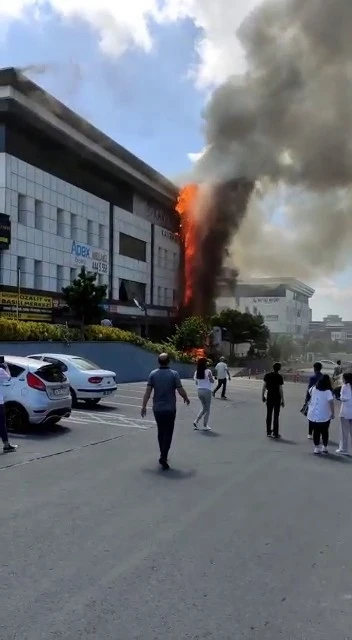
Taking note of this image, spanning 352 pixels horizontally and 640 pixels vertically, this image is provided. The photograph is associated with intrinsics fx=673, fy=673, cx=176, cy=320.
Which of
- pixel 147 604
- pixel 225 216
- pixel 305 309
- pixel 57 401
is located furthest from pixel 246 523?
pixel 305 309

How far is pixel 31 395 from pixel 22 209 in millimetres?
26787

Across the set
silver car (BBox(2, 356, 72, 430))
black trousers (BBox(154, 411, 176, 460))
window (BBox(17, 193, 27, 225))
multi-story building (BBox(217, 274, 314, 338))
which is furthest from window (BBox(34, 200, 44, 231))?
multi-story building (BBox(217, 274, 314, 338))

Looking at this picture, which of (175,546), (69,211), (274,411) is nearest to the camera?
(175,546)

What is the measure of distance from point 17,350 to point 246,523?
17.5 m

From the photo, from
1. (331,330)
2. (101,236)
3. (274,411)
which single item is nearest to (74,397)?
(274,411)

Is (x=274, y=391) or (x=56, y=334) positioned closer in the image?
(x=274, y=391)

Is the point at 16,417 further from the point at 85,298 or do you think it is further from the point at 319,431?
the point at 85,298

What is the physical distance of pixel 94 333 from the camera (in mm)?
29328

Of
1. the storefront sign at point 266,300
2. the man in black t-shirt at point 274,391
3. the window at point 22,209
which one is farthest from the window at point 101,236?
the storefront sign at point 266,300

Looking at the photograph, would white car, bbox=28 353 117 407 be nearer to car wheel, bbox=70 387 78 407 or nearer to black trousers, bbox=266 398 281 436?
car wheel, bbox=70 387 78 407

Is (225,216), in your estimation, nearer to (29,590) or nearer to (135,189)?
(135,189)

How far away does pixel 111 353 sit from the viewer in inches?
1158

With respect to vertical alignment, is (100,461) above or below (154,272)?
below

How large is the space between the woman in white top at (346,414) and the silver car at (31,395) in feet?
16.8
